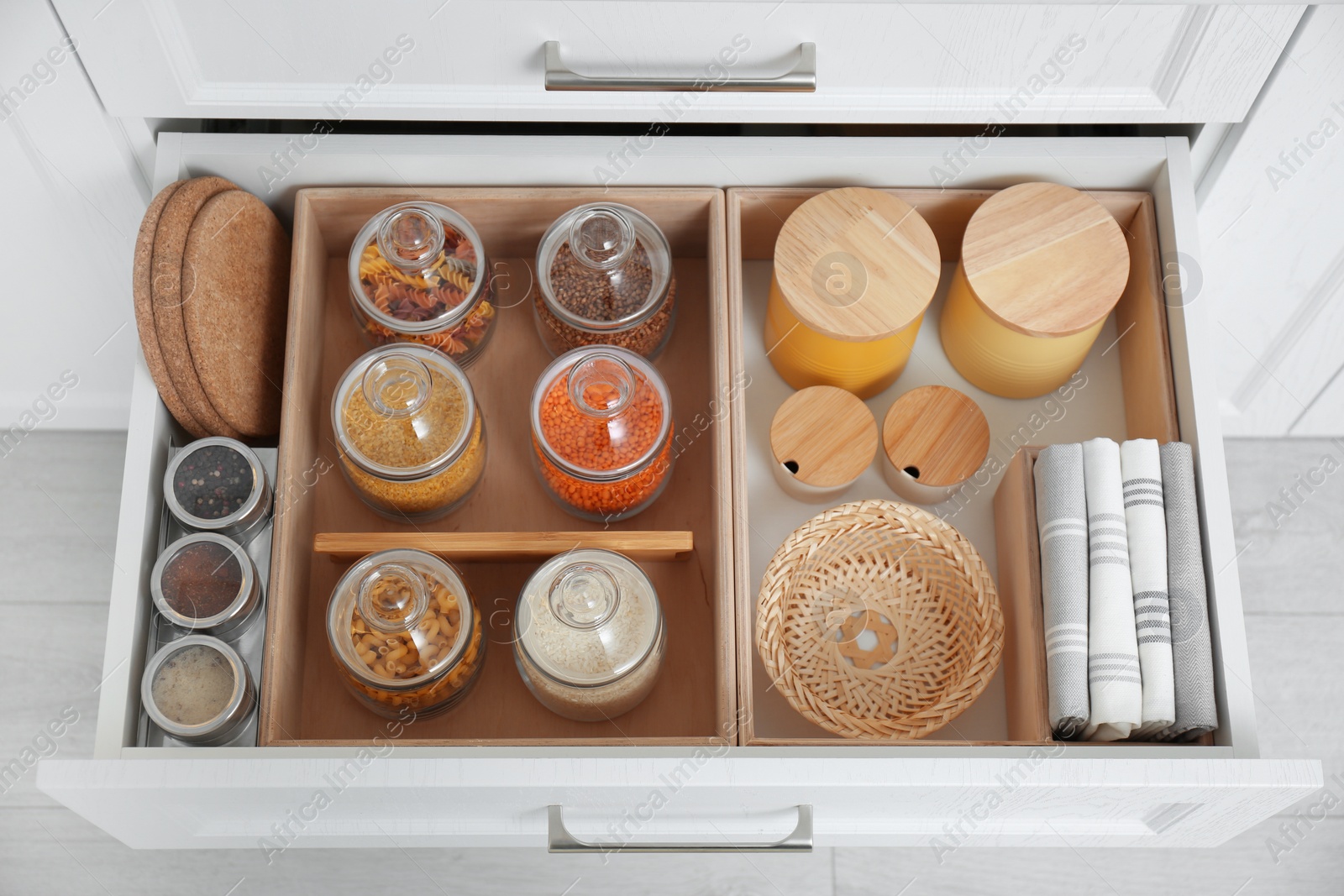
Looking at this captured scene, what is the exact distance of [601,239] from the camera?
0.92 m

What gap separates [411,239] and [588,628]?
395 mm

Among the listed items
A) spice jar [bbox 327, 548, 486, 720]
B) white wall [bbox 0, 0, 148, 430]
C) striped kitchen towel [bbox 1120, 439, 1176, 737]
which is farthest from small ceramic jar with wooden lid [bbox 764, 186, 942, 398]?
A: white wall [bbox 0, 0, 148, 430]

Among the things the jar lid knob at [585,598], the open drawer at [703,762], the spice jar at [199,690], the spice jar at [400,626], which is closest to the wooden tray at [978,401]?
the open drawer at [703,762]

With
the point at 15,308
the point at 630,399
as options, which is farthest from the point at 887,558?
the point at 15,308

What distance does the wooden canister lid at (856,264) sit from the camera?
0.93m

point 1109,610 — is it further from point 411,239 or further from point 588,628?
point 411,239

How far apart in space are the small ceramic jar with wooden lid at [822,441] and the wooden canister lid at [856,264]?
3.0 inches

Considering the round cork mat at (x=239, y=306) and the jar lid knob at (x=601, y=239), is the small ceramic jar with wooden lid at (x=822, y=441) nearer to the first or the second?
the jar lid knob at (x=601, y=239)

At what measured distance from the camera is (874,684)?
936 millimetres

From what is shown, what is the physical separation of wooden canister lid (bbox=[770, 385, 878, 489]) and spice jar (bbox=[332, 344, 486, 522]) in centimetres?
30

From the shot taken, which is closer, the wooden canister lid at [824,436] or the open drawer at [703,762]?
the open drawer at [703,762]

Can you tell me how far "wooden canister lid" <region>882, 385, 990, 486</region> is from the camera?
3.17 ft

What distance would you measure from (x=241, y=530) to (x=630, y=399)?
0.37m

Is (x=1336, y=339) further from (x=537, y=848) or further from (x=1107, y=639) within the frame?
(x=537, y=848)
